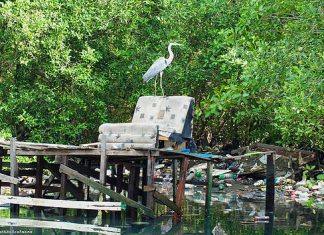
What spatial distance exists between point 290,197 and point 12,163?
943 centimetres

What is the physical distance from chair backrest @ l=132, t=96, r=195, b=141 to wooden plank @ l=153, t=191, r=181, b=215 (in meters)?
1.33

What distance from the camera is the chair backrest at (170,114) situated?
1425 cm

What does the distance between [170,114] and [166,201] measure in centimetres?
213

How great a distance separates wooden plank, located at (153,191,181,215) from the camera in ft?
43.7

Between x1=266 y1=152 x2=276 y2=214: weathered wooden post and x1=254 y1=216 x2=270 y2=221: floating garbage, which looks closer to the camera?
x1=254 y1=216 x2=270 y2=221: floating garbage

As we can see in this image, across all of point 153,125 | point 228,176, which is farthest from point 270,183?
point 228,176

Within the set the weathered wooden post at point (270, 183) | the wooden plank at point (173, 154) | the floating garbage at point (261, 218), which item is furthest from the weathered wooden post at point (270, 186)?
the wooden plank at point (173, 154)

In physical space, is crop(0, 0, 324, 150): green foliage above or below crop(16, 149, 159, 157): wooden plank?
above

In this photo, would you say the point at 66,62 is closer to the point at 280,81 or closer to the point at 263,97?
the point at 263,97

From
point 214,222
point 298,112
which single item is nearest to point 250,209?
point 214,222

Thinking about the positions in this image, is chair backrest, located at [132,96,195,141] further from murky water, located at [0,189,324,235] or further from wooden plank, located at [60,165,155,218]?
murky water, located at [0,189,324,235]

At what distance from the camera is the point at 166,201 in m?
13.6

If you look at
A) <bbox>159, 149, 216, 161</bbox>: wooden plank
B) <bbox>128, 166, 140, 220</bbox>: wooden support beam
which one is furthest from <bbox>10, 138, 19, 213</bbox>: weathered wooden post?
<bbox>159, 149, 216, 161</bbox>: wooden plank

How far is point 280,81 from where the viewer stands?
1122 cm
